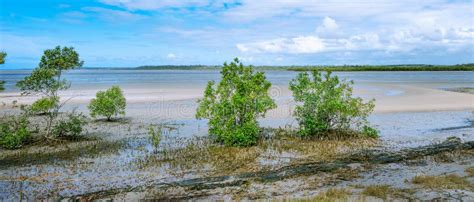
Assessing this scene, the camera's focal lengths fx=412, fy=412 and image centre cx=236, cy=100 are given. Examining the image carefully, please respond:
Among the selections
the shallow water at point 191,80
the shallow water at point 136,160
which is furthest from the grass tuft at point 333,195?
the shallow water at point 191,80

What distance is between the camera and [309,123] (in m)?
15.8

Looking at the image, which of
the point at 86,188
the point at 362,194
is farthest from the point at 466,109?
the point at 86,188

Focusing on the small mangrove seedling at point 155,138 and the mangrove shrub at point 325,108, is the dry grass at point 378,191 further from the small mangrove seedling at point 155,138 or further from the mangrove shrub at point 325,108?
the small mangrove seedling at point 155,138

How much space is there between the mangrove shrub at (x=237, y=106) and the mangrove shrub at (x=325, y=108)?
1.48 m

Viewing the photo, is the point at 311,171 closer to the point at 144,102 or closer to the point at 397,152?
the point at 397,152

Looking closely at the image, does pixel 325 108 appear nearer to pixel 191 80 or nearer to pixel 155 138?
pixel 155 138

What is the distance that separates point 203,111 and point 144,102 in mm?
15766

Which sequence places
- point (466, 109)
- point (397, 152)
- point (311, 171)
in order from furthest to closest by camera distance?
point (466, 109) → point (397, 152) → point (311, 171)

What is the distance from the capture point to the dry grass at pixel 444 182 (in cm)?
956

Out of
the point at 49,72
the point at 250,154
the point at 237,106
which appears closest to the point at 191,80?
the point at 49,72

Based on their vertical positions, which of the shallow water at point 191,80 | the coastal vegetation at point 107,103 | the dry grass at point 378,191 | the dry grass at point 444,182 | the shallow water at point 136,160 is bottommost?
the shallow water at point 136,160

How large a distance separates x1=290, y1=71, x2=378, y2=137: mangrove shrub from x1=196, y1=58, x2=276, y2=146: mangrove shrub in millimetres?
1483

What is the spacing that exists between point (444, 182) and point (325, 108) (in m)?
6.42

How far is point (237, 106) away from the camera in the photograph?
50.4ft
